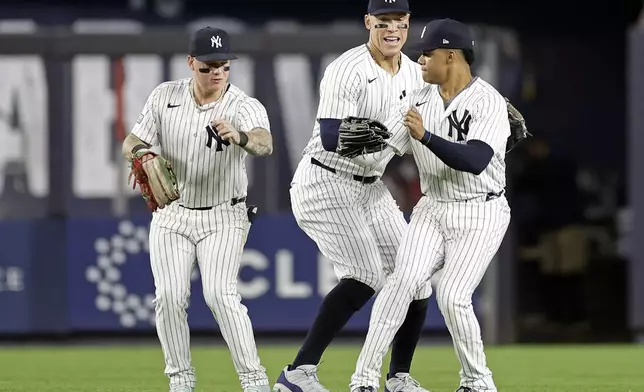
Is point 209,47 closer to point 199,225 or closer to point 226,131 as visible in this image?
point 226,131

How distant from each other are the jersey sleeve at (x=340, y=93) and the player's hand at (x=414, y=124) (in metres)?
0.59

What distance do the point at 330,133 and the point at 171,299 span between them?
1.18 metres

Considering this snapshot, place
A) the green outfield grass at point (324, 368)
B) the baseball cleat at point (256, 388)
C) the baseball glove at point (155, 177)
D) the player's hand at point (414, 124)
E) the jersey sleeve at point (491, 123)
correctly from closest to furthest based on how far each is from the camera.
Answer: the player's hand at point (414, 124) < the jersey sleeve at point (491, 123) < the baseball glove at point (155, 177) < the baseball cleat at point (256, 388) < the green outfield grass at point (324, 368)

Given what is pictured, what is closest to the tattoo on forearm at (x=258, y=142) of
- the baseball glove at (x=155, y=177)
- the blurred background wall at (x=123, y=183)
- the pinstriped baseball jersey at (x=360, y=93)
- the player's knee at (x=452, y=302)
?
the pinstriped baseball jersey at (x=360, y=93)

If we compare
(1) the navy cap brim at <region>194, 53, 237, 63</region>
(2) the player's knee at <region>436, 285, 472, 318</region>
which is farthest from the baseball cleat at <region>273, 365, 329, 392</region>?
(1) the navy cap brim at <region>194, 53, 237, 63</region>

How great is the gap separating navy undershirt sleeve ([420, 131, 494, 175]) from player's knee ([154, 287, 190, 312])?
60.4 inches

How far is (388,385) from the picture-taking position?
318 inches

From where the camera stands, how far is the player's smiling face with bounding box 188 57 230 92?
7832mm

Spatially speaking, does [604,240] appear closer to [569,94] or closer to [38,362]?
[569,94]

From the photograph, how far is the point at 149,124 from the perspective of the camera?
8.02 m

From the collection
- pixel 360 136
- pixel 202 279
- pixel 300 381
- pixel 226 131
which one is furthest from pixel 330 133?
pixel 300 381

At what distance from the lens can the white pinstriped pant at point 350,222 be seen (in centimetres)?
795

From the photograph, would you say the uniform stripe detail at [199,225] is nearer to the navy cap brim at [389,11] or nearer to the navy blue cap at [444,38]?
the navy cap brim at [389,11]

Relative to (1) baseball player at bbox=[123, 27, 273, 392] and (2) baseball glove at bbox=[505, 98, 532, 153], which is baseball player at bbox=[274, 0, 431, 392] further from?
(2) baseball glove at bbox=[505, 98, 532, 153]
